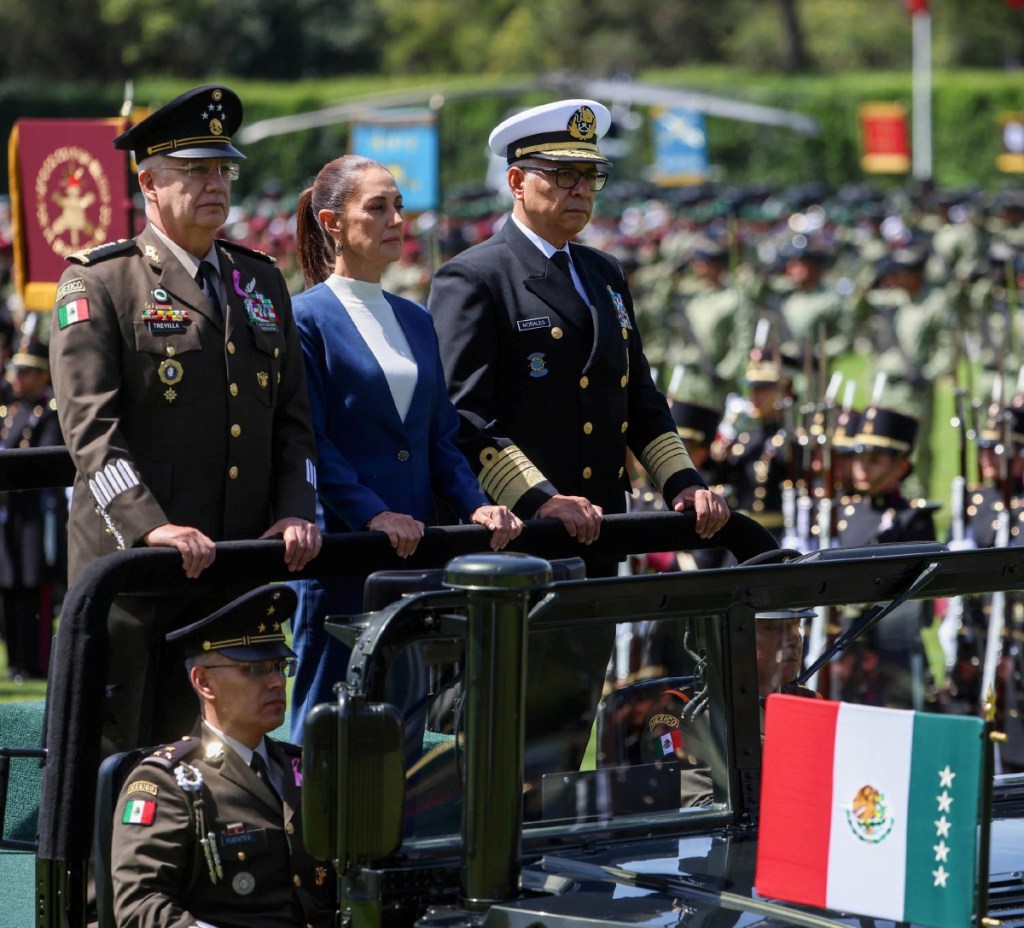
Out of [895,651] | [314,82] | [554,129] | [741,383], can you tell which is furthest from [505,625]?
[314,82]

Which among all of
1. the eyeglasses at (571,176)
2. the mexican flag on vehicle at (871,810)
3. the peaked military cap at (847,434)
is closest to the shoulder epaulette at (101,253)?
the eyeglasses at (571,176)

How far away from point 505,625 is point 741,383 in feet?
42.2

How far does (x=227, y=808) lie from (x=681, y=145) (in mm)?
29140

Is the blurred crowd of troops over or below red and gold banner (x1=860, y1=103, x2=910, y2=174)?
below

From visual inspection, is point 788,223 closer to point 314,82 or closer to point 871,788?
point 314,82

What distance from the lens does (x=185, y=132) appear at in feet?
13.4

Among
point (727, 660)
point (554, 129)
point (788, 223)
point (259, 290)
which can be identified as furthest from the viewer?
point (788, 223)

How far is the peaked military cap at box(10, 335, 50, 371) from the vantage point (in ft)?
35.3

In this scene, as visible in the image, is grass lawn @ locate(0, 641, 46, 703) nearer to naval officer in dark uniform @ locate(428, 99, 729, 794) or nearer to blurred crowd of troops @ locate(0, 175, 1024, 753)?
blurred crowd of troops @ locate(0, 175, 1024, 753)

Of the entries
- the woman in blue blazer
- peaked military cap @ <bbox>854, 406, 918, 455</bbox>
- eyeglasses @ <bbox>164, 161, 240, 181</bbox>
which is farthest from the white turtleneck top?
peaked military cap @ <bbox>854, 406, 918, 455</bbox>

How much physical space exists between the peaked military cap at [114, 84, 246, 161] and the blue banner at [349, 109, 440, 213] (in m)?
9.88

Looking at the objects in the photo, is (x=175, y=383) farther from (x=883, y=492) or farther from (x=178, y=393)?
(x=883, y=492)

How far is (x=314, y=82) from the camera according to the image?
166 feet

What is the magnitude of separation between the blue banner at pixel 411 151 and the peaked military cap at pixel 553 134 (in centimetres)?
916
